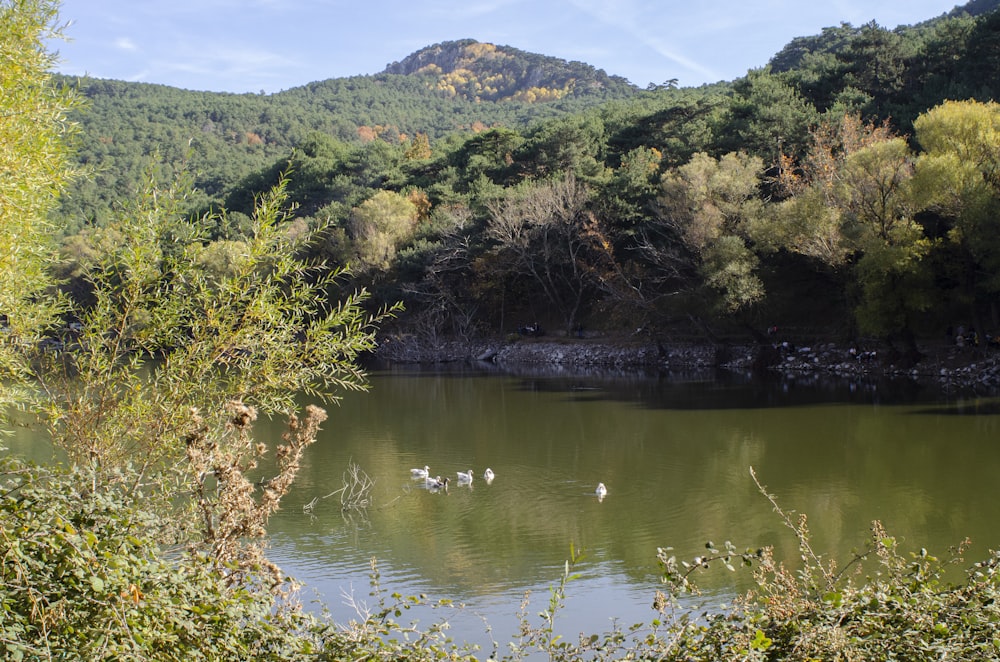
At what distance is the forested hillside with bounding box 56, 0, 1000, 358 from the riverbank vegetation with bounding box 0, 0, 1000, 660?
135 mm

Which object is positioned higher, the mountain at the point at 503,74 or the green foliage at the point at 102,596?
the mountain at the point at 503,74

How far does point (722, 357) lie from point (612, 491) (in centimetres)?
1987

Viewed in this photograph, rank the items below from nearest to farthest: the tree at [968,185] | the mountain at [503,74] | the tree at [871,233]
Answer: the tree at [968,185] < the tree at [871,233] < the mountain at [503,74]

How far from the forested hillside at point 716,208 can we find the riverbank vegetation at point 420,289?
135 mm

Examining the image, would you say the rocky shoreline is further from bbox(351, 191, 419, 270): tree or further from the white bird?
the white bird

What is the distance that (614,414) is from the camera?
74.5 ft

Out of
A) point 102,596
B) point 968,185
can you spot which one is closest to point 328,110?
point 968,185

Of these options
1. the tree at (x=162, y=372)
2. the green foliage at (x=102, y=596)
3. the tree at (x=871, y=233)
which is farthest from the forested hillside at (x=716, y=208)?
the green foliage at (x=102, y=596)

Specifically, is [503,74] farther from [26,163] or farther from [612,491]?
[26,163]

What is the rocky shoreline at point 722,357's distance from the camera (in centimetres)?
2575

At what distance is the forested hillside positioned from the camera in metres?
25.2

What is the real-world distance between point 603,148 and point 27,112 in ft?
135

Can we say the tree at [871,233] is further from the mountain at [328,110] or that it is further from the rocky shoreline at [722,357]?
the mountain at [328,110]

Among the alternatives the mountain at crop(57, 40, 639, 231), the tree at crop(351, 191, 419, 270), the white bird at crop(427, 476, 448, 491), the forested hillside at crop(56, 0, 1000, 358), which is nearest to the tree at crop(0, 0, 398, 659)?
the white bird at crop(427, 476, 448, 491)
